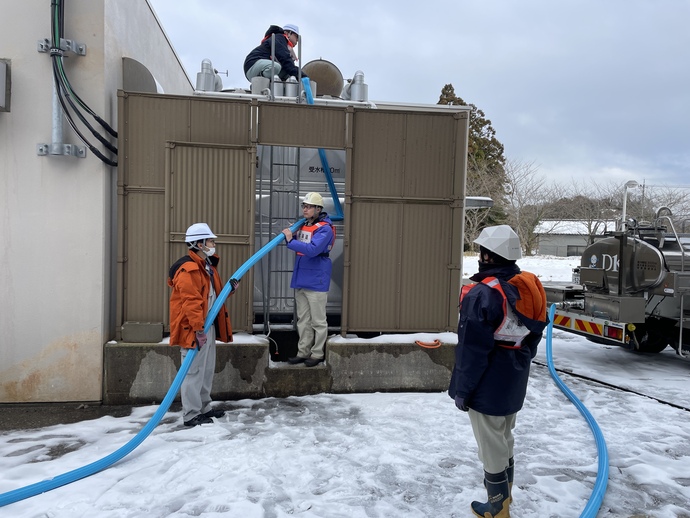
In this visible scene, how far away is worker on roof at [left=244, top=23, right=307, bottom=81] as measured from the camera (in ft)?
23.5

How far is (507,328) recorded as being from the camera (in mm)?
3328

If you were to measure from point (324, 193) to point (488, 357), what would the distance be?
154 inches

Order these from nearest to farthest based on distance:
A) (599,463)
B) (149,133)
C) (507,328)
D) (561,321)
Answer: (507,328) < (599,463) < (149,133) < (561,321)

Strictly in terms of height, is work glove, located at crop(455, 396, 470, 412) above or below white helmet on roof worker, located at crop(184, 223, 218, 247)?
below

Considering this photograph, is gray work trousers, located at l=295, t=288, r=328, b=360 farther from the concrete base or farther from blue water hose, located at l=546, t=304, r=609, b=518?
blue water hose, located at l=546, t=304, r=609, b=518

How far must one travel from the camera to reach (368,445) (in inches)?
185

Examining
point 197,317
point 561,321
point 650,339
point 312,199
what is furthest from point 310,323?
point 650,339

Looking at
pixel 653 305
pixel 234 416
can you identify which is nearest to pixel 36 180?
pixel 234 416

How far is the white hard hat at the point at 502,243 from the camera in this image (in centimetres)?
336

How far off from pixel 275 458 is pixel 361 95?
4.98m

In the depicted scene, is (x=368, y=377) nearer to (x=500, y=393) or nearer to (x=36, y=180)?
(x=500, y=393)

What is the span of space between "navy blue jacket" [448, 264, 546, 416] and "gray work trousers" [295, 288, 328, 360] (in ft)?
9.34

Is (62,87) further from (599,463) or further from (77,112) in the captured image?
(599,463)

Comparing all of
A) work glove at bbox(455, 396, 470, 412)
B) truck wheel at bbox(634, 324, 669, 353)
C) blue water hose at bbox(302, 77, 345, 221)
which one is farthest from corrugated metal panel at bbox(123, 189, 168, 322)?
truck wheel at bbox(634, 324, 669, 353)
